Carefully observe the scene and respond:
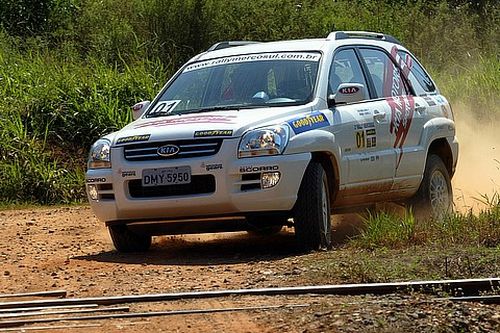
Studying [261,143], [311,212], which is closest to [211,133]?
[261,143]

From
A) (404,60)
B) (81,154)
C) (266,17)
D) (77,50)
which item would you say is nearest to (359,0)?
(266,17)

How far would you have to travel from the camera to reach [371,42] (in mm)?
10766

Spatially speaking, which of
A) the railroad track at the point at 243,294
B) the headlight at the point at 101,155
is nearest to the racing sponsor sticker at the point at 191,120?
the headlight at the point at 101,155

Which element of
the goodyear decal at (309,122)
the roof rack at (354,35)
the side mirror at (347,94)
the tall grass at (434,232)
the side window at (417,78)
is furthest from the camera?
the side window at (417,78)

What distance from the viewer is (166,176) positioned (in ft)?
28.7

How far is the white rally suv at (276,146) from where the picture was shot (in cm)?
864

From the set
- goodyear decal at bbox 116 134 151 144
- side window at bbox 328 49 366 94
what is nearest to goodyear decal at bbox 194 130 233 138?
goodyear decal at bbox 116 134 151 144

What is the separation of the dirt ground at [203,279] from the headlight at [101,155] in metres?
0.72

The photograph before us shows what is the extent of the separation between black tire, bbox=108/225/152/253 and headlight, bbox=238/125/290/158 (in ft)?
4.49

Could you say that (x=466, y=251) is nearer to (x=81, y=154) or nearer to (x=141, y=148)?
(x=141, y=148)

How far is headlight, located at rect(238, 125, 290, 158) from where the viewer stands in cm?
860

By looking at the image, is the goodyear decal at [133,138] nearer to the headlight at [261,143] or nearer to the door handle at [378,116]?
the headlight at [261,143]

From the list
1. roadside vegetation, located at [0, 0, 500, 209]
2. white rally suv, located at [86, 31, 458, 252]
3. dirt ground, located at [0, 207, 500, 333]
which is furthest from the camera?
roadside vegetation, located at [0, 0, 500, 209]

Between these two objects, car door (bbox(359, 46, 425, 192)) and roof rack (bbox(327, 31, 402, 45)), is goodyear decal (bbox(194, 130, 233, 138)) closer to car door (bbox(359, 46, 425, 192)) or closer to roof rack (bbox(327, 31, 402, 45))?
car door (bbox(359, 46, 425, 192))
